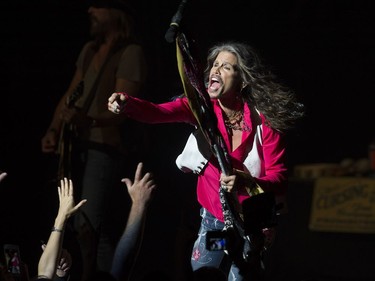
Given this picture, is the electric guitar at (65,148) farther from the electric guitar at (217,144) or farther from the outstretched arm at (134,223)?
the electric guitar at (217,144)

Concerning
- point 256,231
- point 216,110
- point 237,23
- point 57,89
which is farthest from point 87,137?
point 256,231

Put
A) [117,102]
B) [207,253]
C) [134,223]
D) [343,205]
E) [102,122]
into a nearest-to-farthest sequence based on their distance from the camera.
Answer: [117,102] → [207,253] → [134,223] → [102,122] → [343,205]

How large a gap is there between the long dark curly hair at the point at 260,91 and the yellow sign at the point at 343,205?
175cm

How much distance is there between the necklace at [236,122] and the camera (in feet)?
13.1

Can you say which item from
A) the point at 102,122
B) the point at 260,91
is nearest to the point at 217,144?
the point at 260,91

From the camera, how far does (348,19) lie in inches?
221

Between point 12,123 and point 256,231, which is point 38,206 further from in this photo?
point 256,231

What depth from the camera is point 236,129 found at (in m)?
3.99

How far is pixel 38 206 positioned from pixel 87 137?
0.51 metres

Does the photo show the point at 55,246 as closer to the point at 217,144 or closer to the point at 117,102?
the point at 117,102

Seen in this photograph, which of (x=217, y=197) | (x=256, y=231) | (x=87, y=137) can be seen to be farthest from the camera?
(x=87, y=137)

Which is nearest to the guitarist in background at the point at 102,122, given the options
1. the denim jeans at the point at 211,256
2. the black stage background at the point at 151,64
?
the black stage background at the point at 151,64

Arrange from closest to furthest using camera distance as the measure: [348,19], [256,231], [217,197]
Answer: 1. [256,231]
2. [217,197]
3. [348,19]

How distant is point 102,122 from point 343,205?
162 cm
